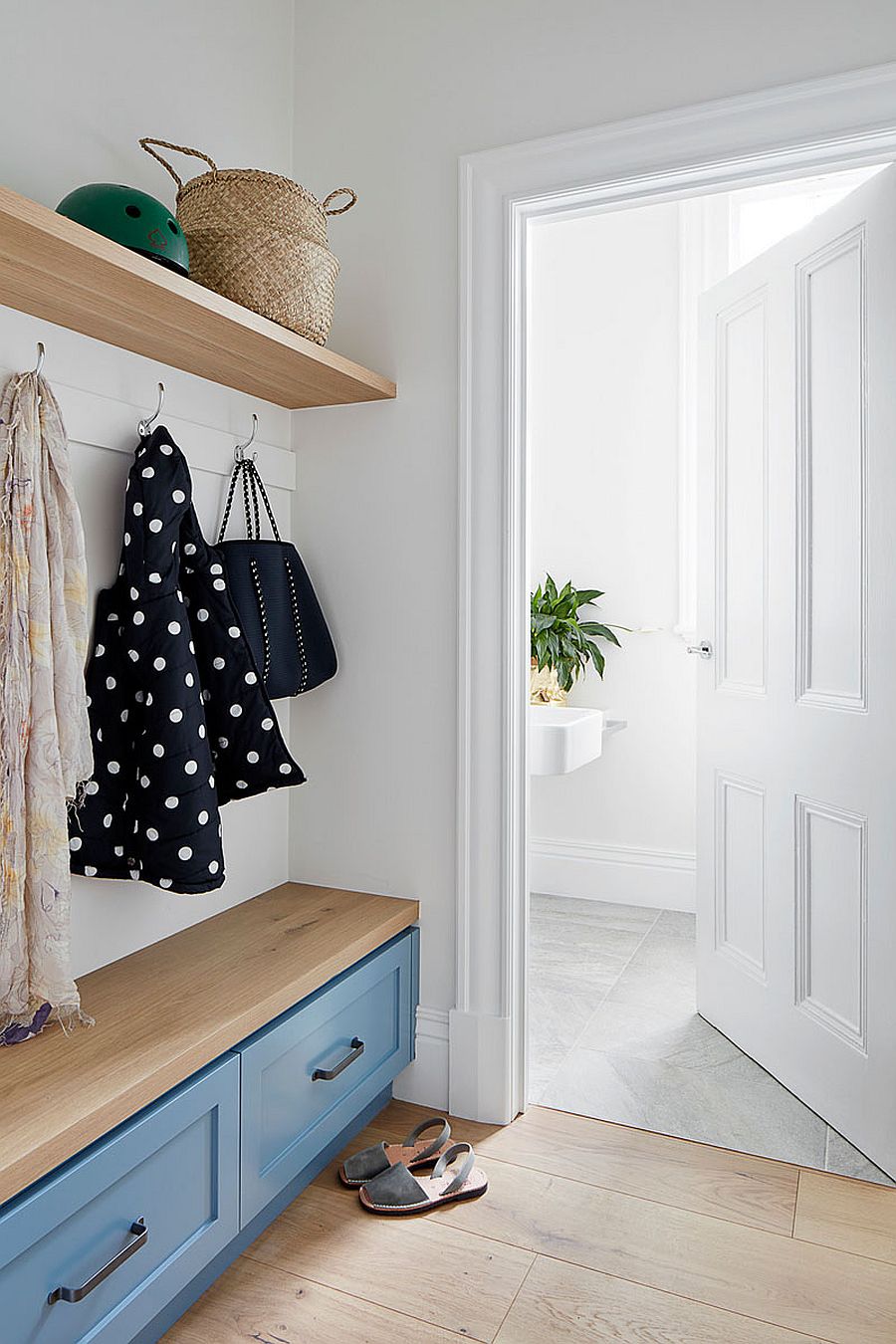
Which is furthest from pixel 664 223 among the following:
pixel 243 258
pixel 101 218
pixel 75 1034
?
pixel 75 1034

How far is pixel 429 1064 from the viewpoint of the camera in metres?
2.14

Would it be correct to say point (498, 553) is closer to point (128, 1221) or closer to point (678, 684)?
point (128, 1221)

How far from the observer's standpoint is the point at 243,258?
1.69 metres

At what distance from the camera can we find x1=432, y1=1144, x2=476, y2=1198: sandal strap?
5.86 ft

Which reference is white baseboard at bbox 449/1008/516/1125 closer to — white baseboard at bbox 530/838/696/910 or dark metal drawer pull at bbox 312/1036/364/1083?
dark metal drawer pull at bbox 312/1036/364/1083

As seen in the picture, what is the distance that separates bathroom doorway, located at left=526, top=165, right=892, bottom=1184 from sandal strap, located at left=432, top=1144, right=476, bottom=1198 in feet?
1.11

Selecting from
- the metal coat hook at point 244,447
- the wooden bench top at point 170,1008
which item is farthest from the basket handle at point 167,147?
the wooden bench top at point 170,1008

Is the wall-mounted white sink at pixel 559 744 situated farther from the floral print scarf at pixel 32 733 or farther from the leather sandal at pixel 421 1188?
the floral print scarf at pixel 32 733

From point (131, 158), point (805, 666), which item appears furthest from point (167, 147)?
point (805, 666)

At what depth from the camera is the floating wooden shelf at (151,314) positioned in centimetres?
126

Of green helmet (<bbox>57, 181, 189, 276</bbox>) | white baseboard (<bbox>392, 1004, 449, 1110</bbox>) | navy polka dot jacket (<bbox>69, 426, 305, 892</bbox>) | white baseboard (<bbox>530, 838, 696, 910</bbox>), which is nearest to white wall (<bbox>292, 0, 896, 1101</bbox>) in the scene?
white baseboard (<bbox>392, 1004, 449, 1110</bbox>)

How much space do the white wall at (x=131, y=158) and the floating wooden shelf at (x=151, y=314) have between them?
0.07 m

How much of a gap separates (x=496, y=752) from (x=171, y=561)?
0.78 m

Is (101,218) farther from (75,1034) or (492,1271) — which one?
(492,1271)
